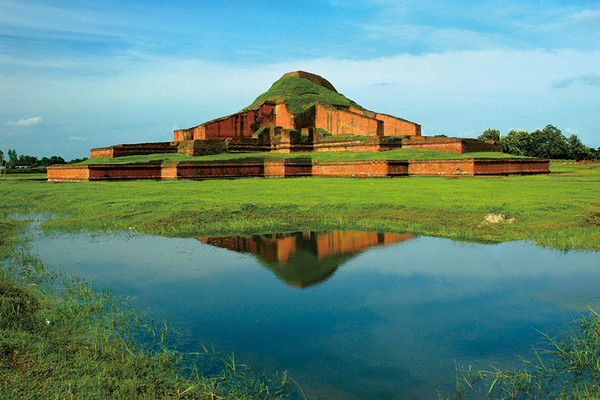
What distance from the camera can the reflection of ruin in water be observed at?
4705 millimetres

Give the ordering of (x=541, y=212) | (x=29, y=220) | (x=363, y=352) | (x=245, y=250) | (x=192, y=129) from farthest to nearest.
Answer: (x=192, y=129), (x=29, y=220), (x=541, y=212), (x=245, y=250), (x=363, y=352)

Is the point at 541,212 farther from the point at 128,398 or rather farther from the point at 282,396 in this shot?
the point at 128,398

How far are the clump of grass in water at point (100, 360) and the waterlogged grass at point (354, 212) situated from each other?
3.35 m

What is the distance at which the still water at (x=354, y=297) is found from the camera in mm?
2709

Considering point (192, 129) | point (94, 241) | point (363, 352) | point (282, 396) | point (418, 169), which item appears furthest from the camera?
point (192, 129)

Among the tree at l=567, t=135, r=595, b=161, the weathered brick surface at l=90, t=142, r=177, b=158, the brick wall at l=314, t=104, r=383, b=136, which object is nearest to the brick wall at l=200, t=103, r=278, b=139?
the brick wall at l=314, t=104, r=383, b=136

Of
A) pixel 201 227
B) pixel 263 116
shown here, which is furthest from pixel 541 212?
pixel 263 116

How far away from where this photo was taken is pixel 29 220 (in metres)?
8.16

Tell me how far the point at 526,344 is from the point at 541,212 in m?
4.89

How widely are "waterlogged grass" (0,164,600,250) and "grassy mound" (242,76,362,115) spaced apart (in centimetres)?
1443

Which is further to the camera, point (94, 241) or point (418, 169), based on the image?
point (418, 169)

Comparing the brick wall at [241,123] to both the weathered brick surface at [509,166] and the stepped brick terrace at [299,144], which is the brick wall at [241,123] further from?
the weathered brick surface at [509,166]

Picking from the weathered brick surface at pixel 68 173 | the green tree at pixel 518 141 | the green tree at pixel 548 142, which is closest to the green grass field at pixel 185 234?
the weathered brick surface at pixel 68 173

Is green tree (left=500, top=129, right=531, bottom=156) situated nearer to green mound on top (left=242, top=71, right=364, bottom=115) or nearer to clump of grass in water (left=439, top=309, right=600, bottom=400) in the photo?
green mound on top (left=242, top=71, right=364, bottom=115)
